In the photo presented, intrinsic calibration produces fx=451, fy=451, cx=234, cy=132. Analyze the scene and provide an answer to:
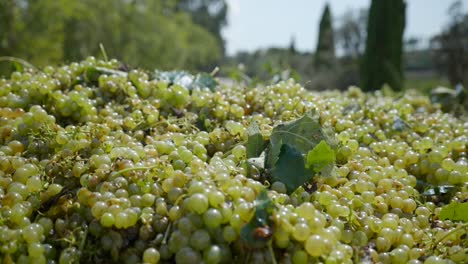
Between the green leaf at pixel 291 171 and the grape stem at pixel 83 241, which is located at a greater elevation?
the green leaf at pixel 291 171

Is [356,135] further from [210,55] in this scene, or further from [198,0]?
[198,0]

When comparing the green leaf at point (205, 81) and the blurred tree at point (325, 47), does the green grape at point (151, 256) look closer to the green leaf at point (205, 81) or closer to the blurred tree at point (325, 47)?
the green leaf at point (205, 81)

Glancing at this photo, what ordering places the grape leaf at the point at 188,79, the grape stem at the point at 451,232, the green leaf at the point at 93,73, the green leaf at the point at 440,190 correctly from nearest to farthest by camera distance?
the grape stem at the point at 451,232
the green leaf at the point at 440,190
the green leaf at the point at 93,73
the grape leaf at the point at 188,79

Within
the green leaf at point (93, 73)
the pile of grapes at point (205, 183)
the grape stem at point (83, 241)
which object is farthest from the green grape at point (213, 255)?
the green leaf at point (93, 73)

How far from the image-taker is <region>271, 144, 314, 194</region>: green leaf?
106 cm

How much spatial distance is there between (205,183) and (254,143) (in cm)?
29

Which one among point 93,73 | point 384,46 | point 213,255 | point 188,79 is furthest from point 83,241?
point 384,46

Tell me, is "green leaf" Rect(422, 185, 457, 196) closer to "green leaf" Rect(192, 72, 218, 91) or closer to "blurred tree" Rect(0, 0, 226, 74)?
"green leaf" Rect(192, 72, 218, 91)

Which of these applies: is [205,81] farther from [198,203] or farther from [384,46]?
[384,46]

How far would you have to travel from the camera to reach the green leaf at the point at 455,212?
1.09 m

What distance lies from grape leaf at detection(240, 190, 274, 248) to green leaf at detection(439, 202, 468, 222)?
516mm

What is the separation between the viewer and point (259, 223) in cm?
84

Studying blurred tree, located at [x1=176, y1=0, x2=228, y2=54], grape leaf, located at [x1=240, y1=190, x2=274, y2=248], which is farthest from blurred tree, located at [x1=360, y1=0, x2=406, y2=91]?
blurred tree, located at [x1=176, y1=0, x2=228, y2=54]

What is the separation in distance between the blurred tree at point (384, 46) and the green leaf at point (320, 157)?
10.8 m
